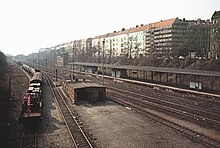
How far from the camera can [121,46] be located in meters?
138

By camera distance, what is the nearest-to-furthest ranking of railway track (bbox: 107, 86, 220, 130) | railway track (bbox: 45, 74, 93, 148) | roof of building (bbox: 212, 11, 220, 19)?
railway track (bbox: 45, 74, 93, 148)
railway track (bbox: 107, 86, 220, 130)
roof of building (bbox: 212, 11, 220, 19)

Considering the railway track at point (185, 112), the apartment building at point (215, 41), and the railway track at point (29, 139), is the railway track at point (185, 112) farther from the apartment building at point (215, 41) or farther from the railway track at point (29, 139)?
the apartment building at point (215, 41)

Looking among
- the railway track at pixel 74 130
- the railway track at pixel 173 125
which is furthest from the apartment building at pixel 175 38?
the railway track at pixel 74 130

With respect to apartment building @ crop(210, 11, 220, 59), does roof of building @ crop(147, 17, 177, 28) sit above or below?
above

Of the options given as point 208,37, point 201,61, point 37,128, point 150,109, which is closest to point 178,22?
point 208,37

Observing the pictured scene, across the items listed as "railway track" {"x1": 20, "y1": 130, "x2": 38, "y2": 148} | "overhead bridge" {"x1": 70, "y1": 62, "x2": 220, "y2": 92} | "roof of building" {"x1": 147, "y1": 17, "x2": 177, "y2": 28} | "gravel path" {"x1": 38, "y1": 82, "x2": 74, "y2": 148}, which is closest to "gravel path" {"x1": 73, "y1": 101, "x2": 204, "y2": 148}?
"gravel path" {"x1": 38, "y1": 82, "x2": 74, "y2": 148}

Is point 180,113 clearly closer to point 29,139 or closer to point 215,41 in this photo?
point 29,139

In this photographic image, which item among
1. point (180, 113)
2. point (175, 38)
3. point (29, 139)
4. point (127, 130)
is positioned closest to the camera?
point (29, 139)

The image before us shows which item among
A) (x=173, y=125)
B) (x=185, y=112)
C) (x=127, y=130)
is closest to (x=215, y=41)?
(x=185, y=112)

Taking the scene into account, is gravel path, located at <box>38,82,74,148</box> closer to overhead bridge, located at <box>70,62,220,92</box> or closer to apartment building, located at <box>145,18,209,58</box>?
overhead bridge, located at <box>70,62,220,92</box>

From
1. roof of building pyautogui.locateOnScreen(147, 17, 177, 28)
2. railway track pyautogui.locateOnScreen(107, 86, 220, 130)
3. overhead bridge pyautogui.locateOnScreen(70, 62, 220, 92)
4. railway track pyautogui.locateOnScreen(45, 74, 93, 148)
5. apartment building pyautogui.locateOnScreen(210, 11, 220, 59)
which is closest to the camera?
railway track pyautogui.locateOnScreen(45, 74, 93, 148)

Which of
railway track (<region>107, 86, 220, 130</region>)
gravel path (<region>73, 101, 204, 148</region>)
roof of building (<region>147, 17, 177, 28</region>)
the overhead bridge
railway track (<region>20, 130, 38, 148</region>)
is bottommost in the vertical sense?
railway track (<region>20, 130, 38, 148</region>)

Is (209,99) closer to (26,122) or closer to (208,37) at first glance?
(26,122)

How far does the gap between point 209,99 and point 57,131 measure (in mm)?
22363
